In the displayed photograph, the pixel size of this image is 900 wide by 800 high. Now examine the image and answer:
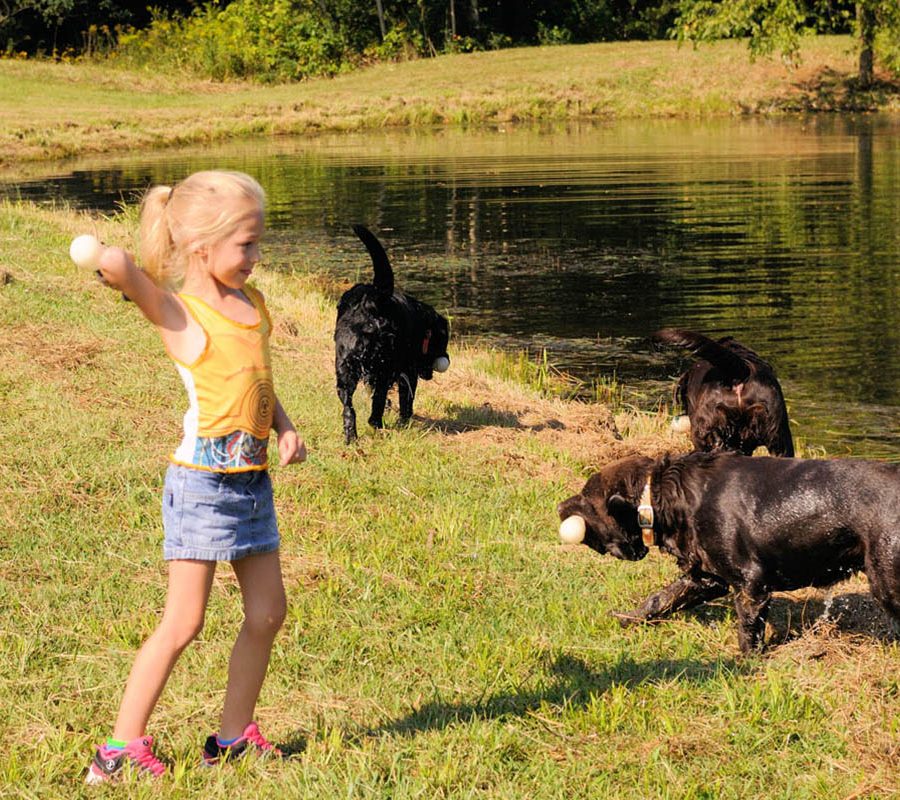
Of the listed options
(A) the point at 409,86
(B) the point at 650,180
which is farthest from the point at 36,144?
(B) the point at 650,180

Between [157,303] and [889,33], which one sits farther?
[889,33]

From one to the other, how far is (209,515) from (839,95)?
44861mm

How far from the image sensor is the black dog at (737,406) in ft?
23.9

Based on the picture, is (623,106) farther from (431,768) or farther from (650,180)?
(431,768)

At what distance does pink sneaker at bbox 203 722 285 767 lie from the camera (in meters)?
4.30

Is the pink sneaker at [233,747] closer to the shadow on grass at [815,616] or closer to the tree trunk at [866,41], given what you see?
the shadow on grass at [815,616]

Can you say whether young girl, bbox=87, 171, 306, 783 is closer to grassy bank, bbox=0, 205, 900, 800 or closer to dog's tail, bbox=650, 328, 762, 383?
grassy bank, bbox=0, 205, 900, 800

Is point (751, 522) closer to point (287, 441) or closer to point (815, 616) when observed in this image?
point (815, 616)

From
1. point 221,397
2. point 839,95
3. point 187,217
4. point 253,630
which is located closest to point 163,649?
point 253,630

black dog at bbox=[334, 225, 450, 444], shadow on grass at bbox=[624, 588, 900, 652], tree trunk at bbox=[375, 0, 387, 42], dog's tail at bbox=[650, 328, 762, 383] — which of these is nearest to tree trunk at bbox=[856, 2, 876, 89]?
tree trunk at bbox=[375, 0, 387, 42]

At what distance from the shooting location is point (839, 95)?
44.6 m

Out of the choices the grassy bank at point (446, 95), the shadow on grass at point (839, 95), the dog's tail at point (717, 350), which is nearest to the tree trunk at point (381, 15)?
the grassy bank at point (446, 95)

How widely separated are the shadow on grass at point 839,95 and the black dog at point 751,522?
41.4 meters

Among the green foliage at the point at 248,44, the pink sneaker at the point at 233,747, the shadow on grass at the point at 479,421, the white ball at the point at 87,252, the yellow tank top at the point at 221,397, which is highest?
the green foliage at the point at 248,44
